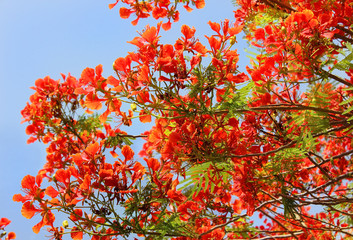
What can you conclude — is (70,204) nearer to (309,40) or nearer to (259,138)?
(259,138)

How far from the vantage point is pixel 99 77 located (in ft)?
5.50

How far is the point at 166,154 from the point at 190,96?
0.43 metres

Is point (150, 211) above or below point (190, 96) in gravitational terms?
below

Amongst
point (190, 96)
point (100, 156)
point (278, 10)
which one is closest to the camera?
point (190, 96)

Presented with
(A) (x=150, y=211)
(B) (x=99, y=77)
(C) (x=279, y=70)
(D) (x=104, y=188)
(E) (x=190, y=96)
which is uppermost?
(B) (x=99, y=77)

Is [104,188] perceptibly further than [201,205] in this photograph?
No

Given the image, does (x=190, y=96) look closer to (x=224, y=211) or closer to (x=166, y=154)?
(x=166, y=154)

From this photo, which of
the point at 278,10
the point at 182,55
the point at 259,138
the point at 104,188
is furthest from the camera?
the point at 278,10

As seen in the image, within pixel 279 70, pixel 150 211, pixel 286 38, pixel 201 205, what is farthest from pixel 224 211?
pixel 286 38

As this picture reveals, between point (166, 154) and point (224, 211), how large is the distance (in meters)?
1.27

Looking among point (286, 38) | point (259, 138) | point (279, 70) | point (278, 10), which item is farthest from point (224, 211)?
point (278, 10)

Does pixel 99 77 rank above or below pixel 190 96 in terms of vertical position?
above

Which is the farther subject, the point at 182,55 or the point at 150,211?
the point at 150,211

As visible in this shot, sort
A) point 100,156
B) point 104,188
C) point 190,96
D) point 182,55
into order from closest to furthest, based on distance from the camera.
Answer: point 190,96, point 182,55, point 104,188, point 100,156
